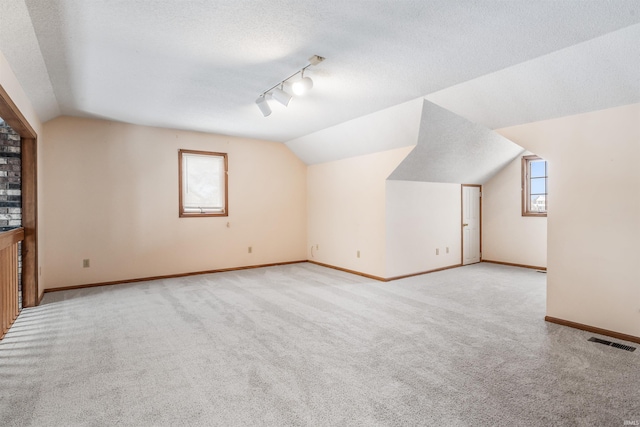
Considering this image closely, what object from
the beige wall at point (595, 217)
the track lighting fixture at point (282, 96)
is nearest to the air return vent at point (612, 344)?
the beige wall at point (595, 217)

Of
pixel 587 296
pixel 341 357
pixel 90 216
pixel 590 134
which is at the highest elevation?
pixel 590 134

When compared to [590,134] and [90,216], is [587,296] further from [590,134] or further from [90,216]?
[90,216]

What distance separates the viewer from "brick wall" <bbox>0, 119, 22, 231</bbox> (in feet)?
12.2

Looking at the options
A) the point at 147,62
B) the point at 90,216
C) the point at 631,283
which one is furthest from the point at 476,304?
the point at 90,216

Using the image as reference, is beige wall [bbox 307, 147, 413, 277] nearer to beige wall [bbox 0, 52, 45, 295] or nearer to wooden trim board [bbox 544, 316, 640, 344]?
wooden trim board [bbox 544, 316, 640, 344]

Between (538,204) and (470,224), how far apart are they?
1241mm

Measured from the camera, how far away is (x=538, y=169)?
628cm

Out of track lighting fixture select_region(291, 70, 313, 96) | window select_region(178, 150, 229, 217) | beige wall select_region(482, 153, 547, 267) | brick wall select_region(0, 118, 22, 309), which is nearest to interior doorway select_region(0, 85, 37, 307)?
brick wall select_region(0, 118, 22, 309)

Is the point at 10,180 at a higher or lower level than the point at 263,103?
lower

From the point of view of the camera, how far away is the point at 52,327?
3328 mm

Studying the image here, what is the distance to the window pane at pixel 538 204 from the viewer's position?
621cm

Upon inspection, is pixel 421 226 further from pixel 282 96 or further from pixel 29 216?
pixel 29 216

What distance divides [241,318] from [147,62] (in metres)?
2.65

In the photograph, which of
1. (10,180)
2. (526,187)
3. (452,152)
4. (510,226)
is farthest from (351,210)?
(10,180)
